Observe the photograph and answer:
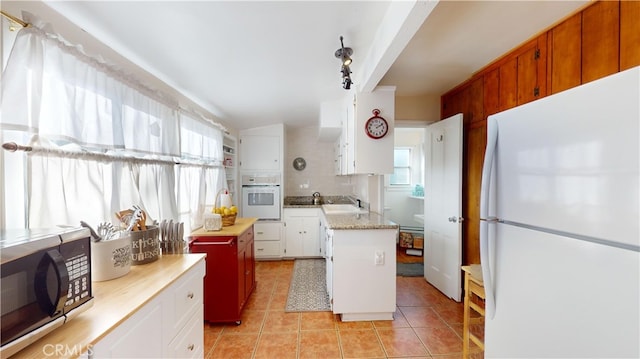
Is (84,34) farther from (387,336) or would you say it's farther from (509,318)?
(387,336)

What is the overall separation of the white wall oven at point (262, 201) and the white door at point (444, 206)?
2.29 meters

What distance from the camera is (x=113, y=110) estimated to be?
137cm

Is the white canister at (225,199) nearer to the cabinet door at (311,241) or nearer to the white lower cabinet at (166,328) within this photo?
the white lower cabinet at (166,328)

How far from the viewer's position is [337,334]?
6.67 ft

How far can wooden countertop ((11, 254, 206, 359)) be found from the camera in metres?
0.69

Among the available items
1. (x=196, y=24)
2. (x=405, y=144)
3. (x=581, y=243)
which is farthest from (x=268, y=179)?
(x=581, y=243)

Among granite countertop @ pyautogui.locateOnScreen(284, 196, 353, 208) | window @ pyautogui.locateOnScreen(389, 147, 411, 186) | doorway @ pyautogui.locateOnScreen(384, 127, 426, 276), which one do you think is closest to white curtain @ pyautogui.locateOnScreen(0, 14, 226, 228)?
granite countertop @ pyautogui.locateOnScreen(284, 196, 353, 208)

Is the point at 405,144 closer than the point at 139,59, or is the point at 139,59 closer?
the point at 139,59

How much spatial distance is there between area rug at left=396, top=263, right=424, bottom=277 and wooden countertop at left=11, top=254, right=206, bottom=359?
9.36ft

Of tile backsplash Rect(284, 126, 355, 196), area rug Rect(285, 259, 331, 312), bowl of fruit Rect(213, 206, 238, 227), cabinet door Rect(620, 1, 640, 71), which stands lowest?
area rug Rect(285, 259, 331, 312)

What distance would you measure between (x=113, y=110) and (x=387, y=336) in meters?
2.64

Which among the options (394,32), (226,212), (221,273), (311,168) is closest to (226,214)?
(226,212)

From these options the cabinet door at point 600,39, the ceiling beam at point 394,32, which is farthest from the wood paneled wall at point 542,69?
the ceiling beam at point 394,32

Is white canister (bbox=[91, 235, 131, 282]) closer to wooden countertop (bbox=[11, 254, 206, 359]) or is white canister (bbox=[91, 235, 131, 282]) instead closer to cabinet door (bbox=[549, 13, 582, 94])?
wooden countertop (bbox=[11, 254, 206, 359])
